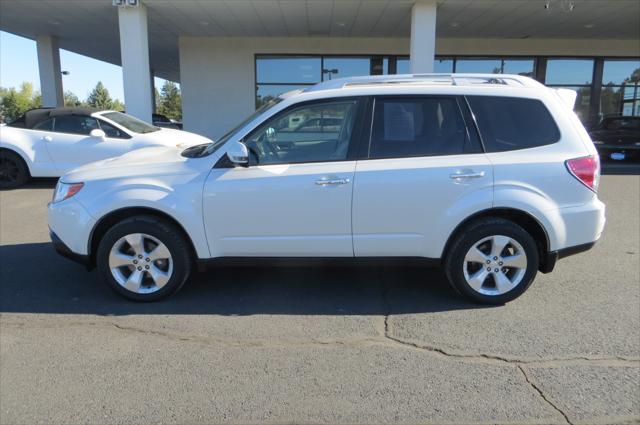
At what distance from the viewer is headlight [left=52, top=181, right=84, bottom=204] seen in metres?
4.23

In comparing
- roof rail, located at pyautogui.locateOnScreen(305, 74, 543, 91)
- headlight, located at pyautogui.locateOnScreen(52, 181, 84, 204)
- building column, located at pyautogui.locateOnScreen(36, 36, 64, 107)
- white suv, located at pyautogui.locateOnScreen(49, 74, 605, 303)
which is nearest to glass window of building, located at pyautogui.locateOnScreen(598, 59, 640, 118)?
roof rail, located at pyautogui.locateOnScreen(305, 74, 543, 91)

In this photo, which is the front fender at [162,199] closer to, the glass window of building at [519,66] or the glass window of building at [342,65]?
the glass window of building at [342,65]

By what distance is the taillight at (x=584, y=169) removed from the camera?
13.1 ft

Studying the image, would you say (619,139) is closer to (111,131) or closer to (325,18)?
(325,18)

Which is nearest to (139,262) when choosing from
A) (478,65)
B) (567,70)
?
(478,65)

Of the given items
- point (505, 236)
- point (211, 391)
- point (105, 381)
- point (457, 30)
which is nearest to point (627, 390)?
point (505, 236)

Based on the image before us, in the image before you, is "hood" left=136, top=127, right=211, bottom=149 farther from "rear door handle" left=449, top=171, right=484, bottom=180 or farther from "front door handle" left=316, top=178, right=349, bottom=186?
"rear door handle" left=449, top=171, right=484, bottom=180

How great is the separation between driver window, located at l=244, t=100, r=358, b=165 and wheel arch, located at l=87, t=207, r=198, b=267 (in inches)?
33.9

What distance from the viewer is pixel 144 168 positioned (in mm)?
4254

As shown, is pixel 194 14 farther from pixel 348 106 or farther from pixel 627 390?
pixel 627 390

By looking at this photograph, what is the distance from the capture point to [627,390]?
9.69 ft

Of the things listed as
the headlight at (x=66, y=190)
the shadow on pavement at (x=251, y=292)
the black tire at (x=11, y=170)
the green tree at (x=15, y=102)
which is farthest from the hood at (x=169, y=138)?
the green tree at (x=15, y=102)

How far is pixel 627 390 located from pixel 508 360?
0.68 meters

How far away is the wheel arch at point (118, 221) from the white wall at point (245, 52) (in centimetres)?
1438
